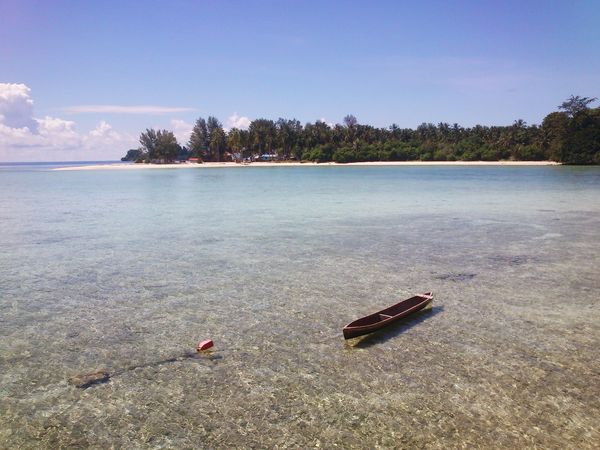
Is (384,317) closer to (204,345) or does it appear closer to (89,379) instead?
(204,345)

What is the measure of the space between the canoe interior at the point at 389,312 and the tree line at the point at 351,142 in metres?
130

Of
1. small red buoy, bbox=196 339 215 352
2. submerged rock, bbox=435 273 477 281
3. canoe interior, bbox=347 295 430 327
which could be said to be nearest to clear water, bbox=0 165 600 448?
submerged rock, bbox=435 273 477 281

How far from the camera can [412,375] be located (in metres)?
7.43

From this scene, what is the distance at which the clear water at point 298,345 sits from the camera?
610cm

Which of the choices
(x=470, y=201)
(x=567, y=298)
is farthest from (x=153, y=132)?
(x=567, y=298)

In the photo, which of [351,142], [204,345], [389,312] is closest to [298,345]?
[204,345]

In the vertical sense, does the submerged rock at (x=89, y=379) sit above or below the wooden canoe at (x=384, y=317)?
below

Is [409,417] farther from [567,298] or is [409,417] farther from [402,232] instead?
[402,232]

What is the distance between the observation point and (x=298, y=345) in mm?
8711

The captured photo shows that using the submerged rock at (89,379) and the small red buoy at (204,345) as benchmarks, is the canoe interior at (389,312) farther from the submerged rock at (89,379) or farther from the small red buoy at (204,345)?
the submerged rock at (89,379)

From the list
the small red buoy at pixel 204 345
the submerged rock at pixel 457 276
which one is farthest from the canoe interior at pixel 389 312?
the submerged rock at pixel 457 276

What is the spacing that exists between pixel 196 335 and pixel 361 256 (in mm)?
8491

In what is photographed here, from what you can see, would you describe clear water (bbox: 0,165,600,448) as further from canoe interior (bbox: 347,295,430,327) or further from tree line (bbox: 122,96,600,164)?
tree line (bbox: 122,96,600,164)

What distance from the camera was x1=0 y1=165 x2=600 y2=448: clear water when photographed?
6.10 meters
